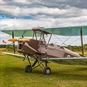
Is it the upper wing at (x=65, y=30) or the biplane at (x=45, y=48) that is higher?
the upper wing at (x=65, y=30)

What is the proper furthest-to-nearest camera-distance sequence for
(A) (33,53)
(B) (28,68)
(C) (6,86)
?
1. (B) (28,68)
2. (A) (33,53)
3. (C) (6,86)

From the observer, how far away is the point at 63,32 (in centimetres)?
1196

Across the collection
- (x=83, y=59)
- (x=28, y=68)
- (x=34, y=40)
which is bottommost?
(x=28, y=68)

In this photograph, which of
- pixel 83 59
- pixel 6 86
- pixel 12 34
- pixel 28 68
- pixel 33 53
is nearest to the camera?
pixel 6 86

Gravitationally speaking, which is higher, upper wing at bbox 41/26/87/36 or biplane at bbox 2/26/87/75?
upper wing at bbox 41/26/87/36

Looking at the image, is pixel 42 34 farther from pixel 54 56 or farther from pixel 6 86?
pixel 6 86

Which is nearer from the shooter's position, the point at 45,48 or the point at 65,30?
the point at 65,30

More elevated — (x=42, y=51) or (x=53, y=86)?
(x=42, y=51)

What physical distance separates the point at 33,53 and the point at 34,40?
25.8 inches

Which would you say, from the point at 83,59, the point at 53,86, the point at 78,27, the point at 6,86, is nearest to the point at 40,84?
the point at 53,86

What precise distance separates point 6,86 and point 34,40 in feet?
12.3

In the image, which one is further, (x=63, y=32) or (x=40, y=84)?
(x=63, y=32)

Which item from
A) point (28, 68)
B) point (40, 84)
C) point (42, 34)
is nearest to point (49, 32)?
point (42, 34)

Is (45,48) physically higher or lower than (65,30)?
lower
